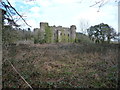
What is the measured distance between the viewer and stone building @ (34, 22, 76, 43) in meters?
24.0

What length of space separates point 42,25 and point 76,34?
956 cm

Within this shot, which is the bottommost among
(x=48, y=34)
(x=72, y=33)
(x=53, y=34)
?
(x=48, y=34)

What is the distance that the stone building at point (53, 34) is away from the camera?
78.6ft

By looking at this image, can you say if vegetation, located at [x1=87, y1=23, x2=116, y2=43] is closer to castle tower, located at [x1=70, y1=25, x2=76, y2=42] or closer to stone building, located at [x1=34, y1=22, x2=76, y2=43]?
castle tower, located at [x1=70, y1=25, x2=76, y2=42]

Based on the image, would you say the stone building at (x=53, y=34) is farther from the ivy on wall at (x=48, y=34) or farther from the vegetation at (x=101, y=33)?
the vegetation at (x=101, y=33)

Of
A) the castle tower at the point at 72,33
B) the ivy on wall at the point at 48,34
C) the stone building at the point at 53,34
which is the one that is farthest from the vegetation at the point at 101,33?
the ivy on wall at the point at 48,34

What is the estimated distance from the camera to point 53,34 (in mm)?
28328

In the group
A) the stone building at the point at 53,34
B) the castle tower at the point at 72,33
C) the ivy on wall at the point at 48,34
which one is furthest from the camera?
the castle tower at the point at 72,33

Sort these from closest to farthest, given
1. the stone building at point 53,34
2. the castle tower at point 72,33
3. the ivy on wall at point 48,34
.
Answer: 1. the stone building at point 53,34
2. the ivy on wall at point 48,34
3. the castle tower at point 72,33

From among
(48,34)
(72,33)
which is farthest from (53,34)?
(72,33)

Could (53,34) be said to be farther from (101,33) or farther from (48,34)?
(101,33)

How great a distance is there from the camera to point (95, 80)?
5.41m

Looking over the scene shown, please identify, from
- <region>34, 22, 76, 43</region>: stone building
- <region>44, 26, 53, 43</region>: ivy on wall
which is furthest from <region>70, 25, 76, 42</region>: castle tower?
<region>44, 26, 53, 43</region>: ivy on wall

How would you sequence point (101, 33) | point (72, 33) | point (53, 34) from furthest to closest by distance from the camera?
point (72, 33), point (53, 34), point (101, 33)
